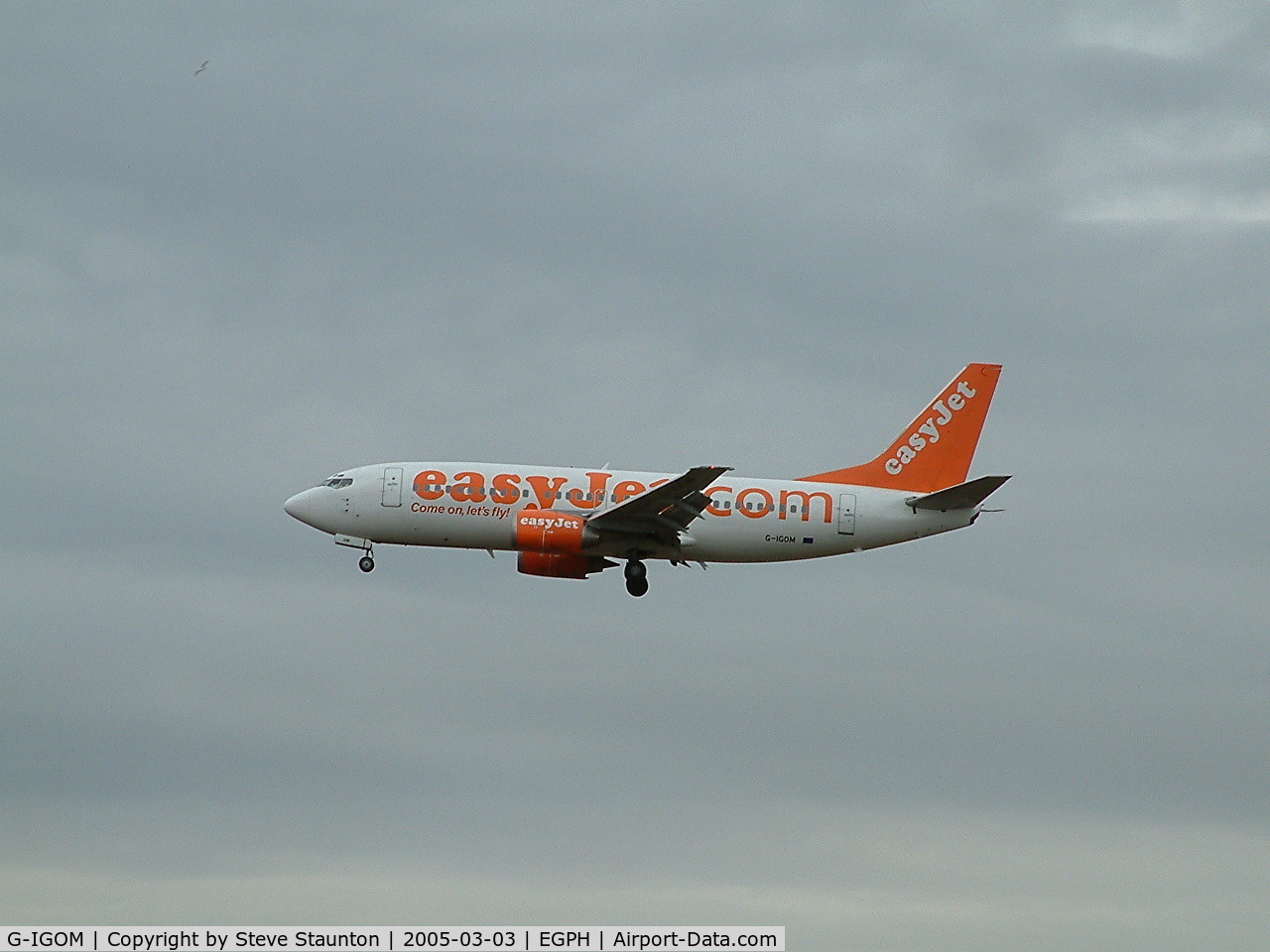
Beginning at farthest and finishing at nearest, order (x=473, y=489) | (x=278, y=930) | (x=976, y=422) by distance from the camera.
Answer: (x=976, y=422)
(x=473, y=489)
(x=278, y=930)

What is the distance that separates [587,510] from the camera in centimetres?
6181

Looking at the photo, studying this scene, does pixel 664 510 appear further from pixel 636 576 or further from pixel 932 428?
pixel 932 428

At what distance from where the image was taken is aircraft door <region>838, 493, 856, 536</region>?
62406mm

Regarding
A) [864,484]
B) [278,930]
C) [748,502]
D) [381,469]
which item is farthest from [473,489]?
[278,930]

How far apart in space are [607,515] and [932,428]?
13882 millimetres

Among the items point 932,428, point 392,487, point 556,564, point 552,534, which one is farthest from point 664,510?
point 932,428

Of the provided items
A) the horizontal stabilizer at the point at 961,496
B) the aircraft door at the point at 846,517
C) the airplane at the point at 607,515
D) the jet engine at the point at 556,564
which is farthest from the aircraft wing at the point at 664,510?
the horizontal stabilizer at the point at 961,496

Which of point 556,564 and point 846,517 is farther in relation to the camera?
point 556,564

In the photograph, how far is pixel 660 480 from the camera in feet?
206

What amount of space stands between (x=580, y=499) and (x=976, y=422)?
16024 mm

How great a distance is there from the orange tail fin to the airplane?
390 mm

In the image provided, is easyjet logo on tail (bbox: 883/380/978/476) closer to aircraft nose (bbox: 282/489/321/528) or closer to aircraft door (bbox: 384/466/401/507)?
aircraft door (bbox: 384/466/401/507)

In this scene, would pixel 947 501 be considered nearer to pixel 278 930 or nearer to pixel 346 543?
pixel 346 543

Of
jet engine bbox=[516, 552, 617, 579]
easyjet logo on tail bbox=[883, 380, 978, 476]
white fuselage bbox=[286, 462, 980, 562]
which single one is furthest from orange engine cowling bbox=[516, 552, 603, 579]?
easyjet logo on tail bbox=[883, 380, 978, 476]
